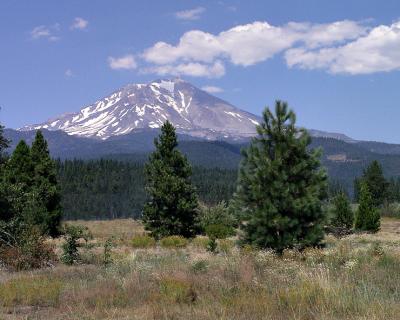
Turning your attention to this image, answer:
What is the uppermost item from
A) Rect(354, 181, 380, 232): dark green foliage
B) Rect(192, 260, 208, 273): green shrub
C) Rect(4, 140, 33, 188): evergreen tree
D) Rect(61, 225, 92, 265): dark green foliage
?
Rect(4, 140, 33, 188): evergreen tree

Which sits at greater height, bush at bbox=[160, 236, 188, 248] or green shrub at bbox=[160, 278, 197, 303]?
green shrub at bbox=[160, 278, 197, 303]

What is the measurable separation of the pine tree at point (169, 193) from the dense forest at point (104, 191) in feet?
290

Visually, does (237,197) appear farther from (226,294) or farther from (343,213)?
(343,213)

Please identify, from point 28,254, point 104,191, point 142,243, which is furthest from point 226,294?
point 104,191

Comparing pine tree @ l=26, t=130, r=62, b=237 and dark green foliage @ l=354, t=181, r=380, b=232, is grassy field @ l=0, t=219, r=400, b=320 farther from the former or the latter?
dark green foliage @ l=354, t=181, r=380, b=232

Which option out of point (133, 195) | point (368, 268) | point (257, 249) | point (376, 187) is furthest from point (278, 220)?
point (133, 195)

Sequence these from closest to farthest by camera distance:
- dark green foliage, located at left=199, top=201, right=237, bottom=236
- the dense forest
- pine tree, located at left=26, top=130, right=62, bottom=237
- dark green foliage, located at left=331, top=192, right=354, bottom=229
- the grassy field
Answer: the grassy field
pine tree, located at left=26, top=130, right=62, bottom=237
dark green foliage, located at left=199, top=201, right=237, bottom=236
dark green foliage, located at left=331, top=192, right=354, bottom=229
the dense forest

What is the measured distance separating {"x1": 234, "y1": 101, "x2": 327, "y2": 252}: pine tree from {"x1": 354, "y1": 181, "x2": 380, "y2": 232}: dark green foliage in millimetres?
29713

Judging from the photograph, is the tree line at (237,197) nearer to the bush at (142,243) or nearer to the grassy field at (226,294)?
the bush at (142,243)

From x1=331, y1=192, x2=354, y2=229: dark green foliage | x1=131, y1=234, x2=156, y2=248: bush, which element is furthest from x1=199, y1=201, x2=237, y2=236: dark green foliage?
x1=331, y1=192, x2=354, y2=229: dark green foliage

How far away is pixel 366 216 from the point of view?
4266 cm

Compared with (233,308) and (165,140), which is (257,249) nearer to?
(233,308)

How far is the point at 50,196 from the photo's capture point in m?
34.8

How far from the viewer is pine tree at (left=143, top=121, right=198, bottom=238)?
3063 centimetres
